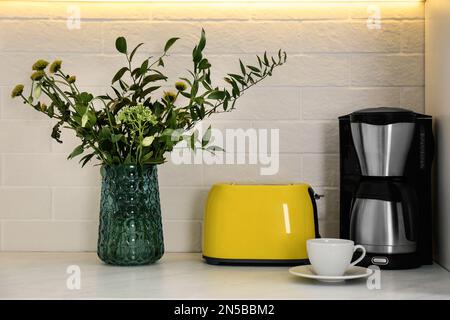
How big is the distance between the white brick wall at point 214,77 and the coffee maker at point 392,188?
9.2 inches

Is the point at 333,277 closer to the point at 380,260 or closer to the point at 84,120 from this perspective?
the point at 380,260

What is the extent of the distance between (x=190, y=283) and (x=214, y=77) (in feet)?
1.98

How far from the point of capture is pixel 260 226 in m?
1.54

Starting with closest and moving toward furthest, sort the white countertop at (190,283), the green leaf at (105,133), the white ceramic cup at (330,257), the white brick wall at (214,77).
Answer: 1. the white countertop at (190,283)
2. the white ceramic cup at (330,257)
3. the green leaf at (105,133)
4. the white brick wall at (214,77)

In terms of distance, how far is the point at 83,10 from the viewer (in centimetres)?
178

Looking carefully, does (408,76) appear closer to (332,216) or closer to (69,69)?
(332,216)

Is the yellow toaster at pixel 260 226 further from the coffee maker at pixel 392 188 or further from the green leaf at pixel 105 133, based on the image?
the green leaf at pixel 105 133

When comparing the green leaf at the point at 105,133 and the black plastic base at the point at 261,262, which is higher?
the green leaf at the point at 105,133

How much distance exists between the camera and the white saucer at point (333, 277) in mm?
1305

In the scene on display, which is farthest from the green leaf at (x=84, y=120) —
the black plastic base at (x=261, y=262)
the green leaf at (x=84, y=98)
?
the black plastic base at (x=261, y=262)

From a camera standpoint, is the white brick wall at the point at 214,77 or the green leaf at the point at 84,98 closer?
the green leaf at the point at 84,98

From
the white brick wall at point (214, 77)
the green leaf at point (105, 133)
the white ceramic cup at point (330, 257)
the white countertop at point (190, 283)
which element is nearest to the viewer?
the white countertop at point (190, 283)

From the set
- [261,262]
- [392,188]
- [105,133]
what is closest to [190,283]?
[261,262]

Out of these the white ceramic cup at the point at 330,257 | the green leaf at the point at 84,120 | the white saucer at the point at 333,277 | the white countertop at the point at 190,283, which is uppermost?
the green leaf at the point at 84,120
